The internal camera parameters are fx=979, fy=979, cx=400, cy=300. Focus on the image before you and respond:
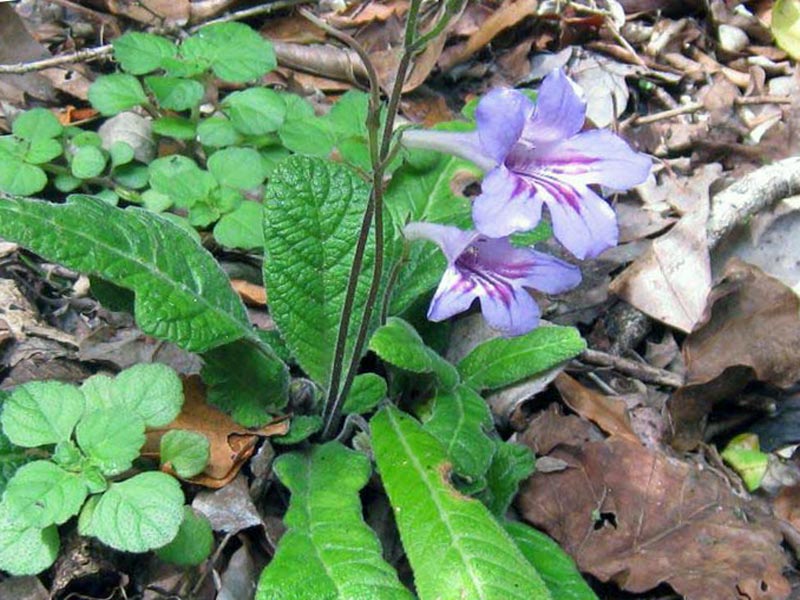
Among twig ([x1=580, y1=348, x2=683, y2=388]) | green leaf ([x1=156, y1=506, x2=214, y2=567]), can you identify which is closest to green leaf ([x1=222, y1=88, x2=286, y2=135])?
twig ([x1=580, y1=348, x2=683, y2=388])

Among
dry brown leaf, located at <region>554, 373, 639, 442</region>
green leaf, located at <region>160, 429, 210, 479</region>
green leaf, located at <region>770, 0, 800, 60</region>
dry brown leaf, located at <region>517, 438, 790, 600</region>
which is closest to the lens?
green leaf, located at <region>160, 429, 210, 479</region>

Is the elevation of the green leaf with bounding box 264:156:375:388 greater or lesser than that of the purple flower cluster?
lesser

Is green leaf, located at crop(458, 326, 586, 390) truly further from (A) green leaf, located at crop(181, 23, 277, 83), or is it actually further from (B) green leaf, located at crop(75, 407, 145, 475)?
(A) green leaf, located at crop(181, 23, 277, 83)

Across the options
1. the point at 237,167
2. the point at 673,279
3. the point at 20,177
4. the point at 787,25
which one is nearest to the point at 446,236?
the point at 237,167

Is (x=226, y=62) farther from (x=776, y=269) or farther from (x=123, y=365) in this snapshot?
(x=776, y=269)

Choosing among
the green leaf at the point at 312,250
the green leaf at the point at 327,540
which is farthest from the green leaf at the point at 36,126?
the green leaf at the point at 327,540

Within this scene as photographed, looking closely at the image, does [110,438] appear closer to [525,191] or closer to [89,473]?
[89,473]

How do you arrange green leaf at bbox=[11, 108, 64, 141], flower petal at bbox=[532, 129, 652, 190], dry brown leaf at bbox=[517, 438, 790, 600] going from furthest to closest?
1. green leaf at bbox=[11, 108, 64, 141]
2. dry brown leaf at bbox=[517, 438, 790, 600]
3. flower petal at bbox=[532, 129, 652, 190]
